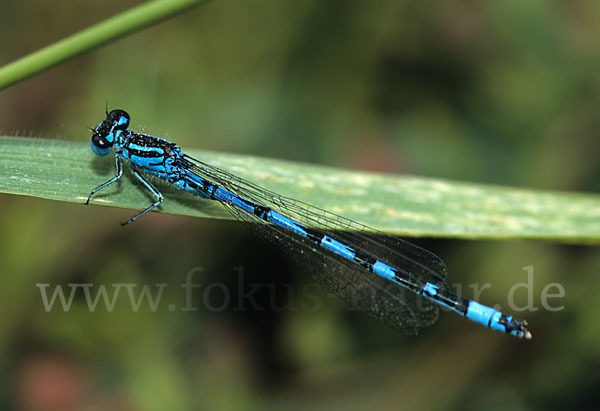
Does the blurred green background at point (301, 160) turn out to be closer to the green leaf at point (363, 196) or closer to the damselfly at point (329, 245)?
the damselfly at point (329, 245)

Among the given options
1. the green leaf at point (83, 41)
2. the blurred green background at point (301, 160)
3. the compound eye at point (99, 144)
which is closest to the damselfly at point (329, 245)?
the compound eye at point (99, 144)

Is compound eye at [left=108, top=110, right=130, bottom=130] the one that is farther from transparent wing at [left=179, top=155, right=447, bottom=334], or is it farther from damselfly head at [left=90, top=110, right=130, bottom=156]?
transparent wing at [left=179, top=155, right=447, bottom=334]

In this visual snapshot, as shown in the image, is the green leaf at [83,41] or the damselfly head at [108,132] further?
the damselfly head at [108,132]

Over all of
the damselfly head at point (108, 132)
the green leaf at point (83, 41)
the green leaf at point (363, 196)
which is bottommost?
the green leaf at point (363, 196)

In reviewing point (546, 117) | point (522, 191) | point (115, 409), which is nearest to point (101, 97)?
point (115, 409)

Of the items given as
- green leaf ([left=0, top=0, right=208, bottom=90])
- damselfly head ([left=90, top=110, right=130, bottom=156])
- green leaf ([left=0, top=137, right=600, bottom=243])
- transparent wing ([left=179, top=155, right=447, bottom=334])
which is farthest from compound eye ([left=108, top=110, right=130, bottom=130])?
green leaf ([left=0, top=0, right=208, bottom=90])
